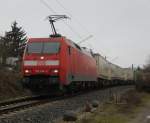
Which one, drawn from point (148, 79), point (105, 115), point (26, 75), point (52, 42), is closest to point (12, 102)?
point (26, 75)

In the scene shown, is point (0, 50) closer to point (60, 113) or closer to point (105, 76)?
point (105, 76)

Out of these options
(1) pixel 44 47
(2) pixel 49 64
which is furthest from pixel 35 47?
(2) pixel 49 64

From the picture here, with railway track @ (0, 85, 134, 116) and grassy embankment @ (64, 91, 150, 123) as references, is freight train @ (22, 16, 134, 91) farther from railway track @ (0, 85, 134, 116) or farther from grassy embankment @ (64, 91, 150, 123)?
grassy embankment @ (64, 91, 150, 123)

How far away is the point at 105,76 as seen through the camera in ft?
163

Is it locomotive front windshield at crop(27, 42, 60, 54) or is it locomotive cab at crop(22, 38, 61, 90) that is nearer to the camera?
locomotive cab at crop(22, 38, 61, 90)

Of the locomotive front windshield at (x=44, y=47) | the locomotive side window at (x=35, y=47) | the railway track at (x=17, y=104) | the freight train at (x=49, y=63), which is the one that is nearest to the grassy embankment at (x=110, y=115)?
the railway track at (x=17, y=104)

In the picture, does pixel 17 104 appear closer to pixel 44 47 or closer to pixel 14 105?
pixel 14 105

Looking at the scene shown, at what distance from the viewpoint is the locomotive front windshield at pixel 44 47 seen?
2467 centimetres

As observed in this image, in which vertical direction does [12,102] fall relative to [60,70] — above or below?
below

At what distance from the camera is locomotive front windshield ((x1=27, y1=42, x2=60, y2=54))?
80.9 ft

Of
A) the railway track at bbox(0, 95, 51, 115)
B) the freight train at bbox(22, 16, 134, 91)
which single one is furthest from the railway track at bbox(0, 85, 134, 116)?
the freight train at bbox(22, 16, 134, 91)

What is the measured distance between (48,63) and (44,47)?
125 centimetres

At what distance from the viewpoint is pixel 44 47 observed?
24875 mm

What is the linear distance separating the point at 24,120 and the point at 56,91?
10.4m
